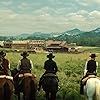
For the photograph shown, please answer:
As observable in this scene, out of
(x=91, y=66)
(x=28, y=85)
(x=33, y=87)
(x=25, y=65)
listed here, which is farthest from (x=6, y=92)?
(x=91, y=66)

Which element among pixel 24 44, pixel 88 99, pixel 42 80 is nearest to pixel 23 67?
pixel 42 80

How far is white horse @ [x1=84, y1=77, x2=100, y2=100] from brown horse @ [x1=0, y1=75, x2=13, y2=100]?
10.5 feet

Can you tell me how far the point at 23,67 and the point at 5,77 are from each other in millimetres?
1891

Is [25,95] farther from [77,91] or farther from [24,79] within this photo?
[77,91]

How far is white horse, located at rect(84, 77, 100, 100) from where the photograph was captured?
13.5 meters

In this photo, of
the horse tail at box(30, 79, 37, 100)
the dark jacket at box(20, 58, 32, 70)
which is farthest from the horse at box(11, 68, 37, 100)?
the dark jacket at box(20, 58, 32, 70)

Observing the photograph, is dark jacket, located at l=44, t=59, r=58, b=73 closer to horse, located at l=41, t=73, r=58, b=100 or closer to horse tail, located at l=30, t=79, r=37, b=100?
horse, located at l=41, t=73, r=58, b=100

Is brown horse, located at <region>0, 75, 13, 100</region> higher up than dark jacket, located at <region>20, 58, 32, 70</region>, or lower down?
lower down

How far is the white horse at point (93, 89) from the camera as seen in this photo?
13.5 meters

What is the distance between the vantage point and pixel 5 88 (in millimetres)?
13469

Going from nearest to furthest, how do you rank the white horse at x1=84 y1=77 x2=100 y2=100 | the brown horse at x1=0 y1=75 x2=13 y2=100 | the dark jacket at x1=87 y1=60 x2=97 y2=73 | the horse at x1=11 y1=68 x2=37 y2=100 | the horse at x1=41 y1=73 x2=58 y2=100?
the brown horse at x1=0 y1=75 x2=13 y2=100
the white horse at x1=84 y1=77 x2=100 y2=100
the horse at x1=11 y1=68 x2=37 y2=100
the horse at x1=41 y1=73 x2=58 y2=100
the dark jacket at x1=87 y1=60 x2=97 y2=73

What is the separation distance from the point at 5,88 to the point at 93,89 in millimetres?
3587

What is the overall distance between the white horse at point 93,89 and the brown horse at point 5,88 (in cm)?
319

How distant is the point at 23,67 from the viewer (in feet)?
50.4
